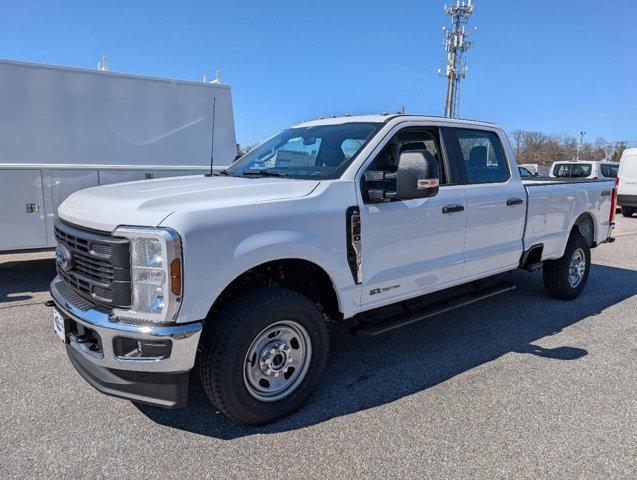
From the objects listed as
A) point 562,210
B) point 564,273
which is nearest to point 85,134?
point 562,210

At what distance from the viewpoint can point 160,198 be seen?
281cm

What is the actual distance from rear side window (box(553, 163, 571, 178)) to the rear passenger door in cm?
1456

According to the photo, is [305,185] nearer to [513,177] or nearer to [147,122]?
[513,177]

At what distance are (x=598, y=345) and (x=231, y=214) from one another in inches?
145

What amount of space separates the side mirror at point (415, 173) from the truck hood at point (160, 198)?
0.60 metres

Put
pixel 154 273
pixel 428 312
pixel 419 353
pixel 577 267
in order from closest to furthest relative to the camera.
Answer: pixel 154 273, pixel 428 312, pixel 419 353, pixel 577 267

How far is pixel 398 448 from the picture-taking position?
284cm

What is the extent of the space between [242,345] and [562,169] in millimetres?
18040

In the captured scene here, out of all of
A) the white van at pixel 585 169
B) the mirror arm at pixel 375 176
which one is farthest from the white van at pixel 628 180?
the mirror arm at pixel 375 176

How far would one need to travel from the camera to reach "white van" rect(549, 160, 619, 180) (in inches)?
680

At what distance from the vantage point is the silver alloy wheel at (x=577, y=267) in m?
5.92

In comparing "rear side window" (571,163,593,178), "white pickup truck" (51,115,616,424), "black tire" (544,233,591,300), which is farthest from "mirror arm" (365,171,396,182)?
"rear side window" (571,163,593,178)

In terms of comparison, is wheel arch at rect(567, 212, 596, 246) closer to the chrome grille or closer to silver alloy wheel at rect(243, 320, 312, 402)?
silver alloy wheel at rect(243, 320, 312, 402)

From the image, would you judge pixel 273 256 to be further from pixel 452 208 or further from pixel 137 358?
pixel 452 208
